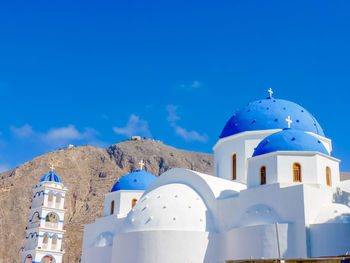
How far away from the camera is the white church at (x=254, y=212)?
13094mm

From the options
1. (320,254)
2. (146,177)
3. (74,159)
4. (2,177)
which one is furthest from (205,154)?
(320,254)

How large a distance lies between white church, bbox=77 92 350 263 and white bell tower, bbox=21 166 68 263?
12.3 ft

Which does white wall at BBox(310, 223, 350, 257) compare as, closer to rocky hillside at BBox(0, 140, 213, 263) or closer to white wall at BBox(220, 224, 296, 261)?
white wall at BBox(220, 224, 296, 261)

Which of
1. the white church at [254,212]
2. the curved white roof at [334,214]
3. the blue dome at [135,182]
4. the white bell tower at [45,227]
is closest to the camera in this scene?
the curved white roof at [334,214]

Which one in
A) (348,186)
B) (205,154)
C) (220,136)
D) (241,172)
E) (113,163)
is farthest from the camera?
(205,154)

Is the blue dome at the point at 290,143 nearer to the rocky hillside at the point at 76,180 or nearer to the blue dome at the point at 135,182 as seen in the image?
the blue dome at the point at 135,182

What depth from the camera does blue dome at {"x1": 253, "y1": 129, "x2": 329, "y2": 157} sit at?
14.8 meters

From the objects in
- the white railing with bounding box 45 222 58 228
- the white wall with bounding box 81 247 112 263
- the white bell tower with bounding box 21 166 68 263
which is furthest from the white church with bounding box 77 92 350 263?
the white railing with bounding box 45 222 58 228

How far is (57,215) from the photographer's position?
842 inches

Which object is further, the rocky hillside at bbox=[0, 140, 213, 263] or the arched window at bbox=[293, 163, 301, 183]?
the rocky hillside at bbox=[0, 140, 213, 263]

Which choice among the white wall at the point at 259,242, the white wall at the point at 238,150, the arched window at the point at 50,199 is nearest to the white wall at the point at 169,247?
the white wall at the point at 259,242

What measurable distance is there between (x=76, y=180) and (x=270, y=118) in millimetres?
32916

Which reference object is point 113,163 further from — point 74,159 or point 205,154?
point 205,154

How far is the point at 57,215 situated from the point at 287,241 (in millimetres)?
11993
